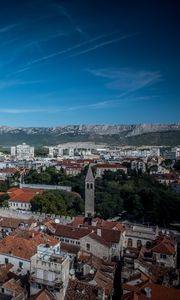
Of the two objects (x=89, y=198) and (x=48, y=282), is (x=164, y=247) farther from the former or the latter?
(x=89, y=198)

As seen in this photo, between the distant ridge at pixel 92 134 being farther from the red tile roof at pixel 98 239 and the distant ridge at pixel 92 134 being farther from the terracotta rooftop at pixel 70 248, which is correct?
the terracotta rooftop at pixel 70 248

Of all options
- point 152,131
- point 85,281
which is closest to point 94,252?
point 85,281

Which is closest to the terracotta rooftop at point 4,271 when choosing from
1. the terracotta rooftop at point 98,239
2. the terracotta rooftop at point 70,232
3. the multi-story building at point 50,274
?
the multi-story building at point 50,274

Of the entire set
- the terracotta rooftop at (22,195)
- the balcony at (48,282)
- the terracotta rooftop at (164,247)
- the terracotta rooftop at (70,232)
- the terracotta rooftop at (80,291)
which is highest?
the terracotta rooftop at (22,195)

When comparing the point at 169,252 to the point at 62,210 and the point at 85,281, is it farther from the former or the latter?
the point at 62,210

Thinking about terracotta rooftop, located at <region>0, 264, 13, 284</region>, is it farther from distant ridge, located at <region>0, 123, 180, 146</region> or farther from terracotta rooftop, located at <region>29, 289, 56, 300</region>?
distant ridge, located at <region>0, 123, 180, 146</region>
